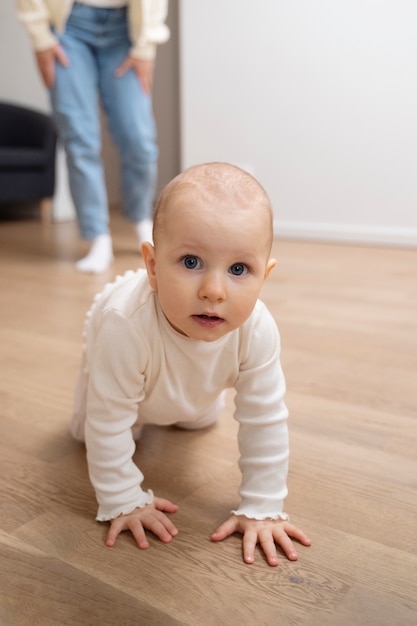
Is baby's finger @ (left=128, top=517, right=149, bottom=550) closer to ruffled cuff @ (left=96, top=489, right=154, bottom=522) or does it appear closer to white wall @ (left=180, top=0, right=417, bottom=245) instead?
ruffled cuff @ (left=96, top=489, right=154, bottom=522)

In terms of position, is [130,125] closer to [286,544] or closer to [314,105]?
[314,105]

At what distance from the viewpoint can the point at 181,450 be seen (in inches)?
38.8

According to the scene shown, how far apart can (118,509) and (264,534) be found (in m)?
0.17

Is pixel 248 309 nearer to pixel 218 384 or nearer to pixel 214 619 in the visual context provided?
pixel 218 384

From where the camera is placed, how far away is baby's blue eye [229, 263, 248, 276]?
676 millimetres

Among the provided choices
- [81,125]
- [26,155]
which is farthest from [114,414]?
[26,155]

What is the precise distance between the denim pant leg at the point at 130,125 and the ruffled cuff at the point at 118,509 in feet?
5.75

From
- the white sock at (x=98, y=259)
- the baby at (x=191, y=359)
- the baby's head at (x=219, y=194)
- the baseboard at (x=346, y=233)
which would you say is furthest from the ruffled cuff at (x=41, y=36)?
the baby's head at (x=219, y=194)

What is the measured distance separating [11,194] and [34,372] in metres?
2.15

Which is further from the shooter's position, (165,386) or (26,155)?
(26,155)

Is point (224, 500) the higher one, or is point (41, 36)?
point (41, 36)

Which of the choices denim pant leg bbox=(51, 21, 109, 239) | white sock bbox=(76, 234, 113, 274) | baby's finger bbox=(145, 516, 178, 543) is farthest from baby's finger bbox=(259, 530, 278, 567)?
denim pant leg bbox=(51, 21, 109, 239)

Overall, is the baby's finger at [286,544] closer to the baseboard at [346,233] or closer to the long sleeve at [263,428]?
the long sleeve at [263,428]

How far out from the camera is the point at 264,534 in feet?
2.49
